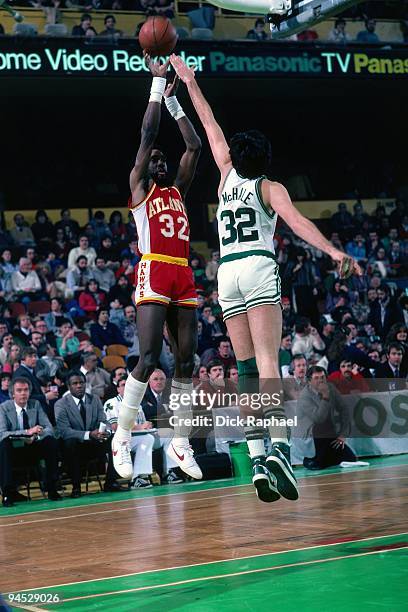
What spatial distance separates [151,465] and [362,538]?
5.95 metres

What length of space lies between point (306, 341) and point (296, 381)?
2.60 metres

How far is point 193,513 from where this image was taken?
33.8 feet

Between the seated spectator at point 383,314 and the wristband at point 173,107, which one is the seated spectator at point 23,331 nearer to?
the seated spectator at point 383,314

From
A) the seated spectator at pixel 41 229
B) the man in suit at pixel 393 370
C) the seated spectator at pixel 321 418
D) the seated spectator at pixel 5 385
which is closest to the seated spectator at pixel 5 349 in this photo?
the seated spectator at pixel 5 385

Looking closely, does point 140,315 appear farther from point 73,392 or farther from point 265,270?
point 73,392

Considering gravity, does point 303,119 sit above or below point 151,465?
above

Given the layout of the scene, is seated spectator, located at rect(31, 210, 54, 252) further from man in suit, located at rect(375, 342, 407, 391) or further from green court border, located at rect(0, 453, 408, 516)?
green court border, located at rect(0, 453, 408, 516)

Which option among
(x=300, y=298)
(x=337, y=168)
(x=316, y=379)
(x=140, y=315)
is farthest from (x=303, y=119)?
(x=140, y=315)

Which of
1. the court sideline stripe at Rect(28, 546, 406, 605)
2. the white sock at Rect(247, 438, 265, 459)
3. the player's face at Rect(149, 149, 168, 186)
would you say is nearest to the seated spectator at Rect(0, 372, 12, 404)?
the player's face at Rect(149, 149, 168, 186)

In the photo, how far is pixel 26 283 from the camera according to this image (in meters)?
17.8

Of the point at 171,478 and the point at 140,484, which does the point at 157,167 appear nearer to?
the point at 140,484

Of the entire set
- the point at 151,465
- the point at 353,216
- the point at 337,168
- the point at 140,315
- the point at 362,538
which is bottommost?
the point at 362,538

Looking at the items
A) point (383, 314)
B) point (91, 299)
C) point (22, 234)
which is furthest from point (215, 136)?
point (22, 234)

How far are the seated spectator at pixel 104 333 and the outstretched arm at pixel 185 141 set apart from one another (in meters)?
8.71
